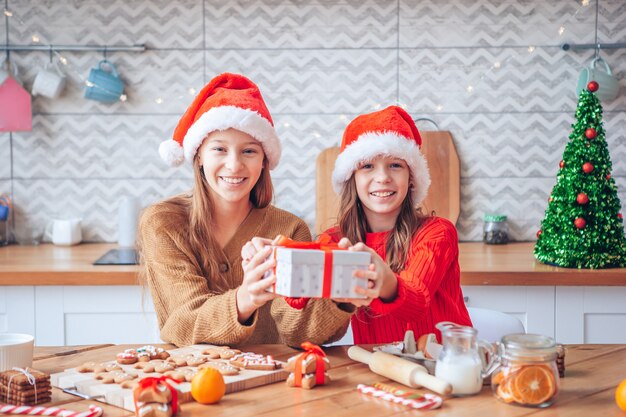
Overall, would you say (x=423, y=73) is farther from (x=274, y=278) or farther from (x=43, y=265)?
(x=274, y=278)

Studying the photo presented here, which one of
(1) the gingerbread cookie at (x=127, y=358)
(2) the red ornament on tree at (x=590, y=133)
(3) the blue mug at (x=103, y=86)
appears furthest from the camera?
(3) the blue mug at (x=103, y=86)

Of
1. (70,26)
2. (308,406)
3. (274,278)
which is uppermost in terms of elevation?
(70,26)

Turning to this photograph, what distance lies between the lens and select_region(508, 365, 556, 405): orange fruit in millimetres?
1128

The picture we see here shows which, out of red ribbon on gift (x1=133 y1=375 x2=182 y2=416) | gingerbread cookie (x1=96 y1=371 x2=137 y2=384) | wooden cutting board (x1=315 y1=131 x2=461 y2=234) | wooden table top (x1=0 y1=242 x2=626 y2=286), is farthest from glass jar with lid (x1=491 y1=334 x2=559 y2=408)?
wooden cutting board (x1=315 y1=131 x2=461 y2=234)

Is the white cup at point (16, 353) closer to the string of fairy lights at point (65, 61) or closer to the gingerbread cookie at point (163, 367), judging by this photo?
the gingerbread cookie at point (163, 367)

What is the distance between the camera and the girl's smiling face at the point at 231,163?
1702 mm

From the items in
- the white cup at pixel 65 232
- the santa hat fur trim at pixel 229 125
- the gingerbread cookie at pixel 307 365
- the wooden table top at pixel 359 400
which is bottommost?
the wooden table top at pixel 359 400

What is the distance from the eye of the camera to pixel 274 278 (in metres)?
1.26

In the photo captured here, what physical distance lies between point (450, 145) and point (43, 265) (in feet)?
5.06

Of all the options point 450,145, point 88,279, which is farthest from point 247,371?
point 450,145

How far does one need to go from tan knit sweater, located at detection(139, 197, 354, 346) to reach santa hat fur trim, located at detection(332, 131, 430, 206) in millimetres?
188

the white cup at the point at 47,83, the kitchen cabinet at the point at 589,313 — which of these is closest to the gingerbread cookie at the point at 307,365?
the kitchen cabinet at the point at 589,313

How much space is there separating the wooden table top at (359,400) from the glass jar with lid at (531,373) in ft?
0.05

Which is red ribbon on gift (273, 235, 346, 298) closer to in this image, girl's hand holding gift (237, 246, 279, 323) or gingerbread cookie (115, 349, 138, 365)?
girl's hand holding gift (237, 246, 279, 323)
